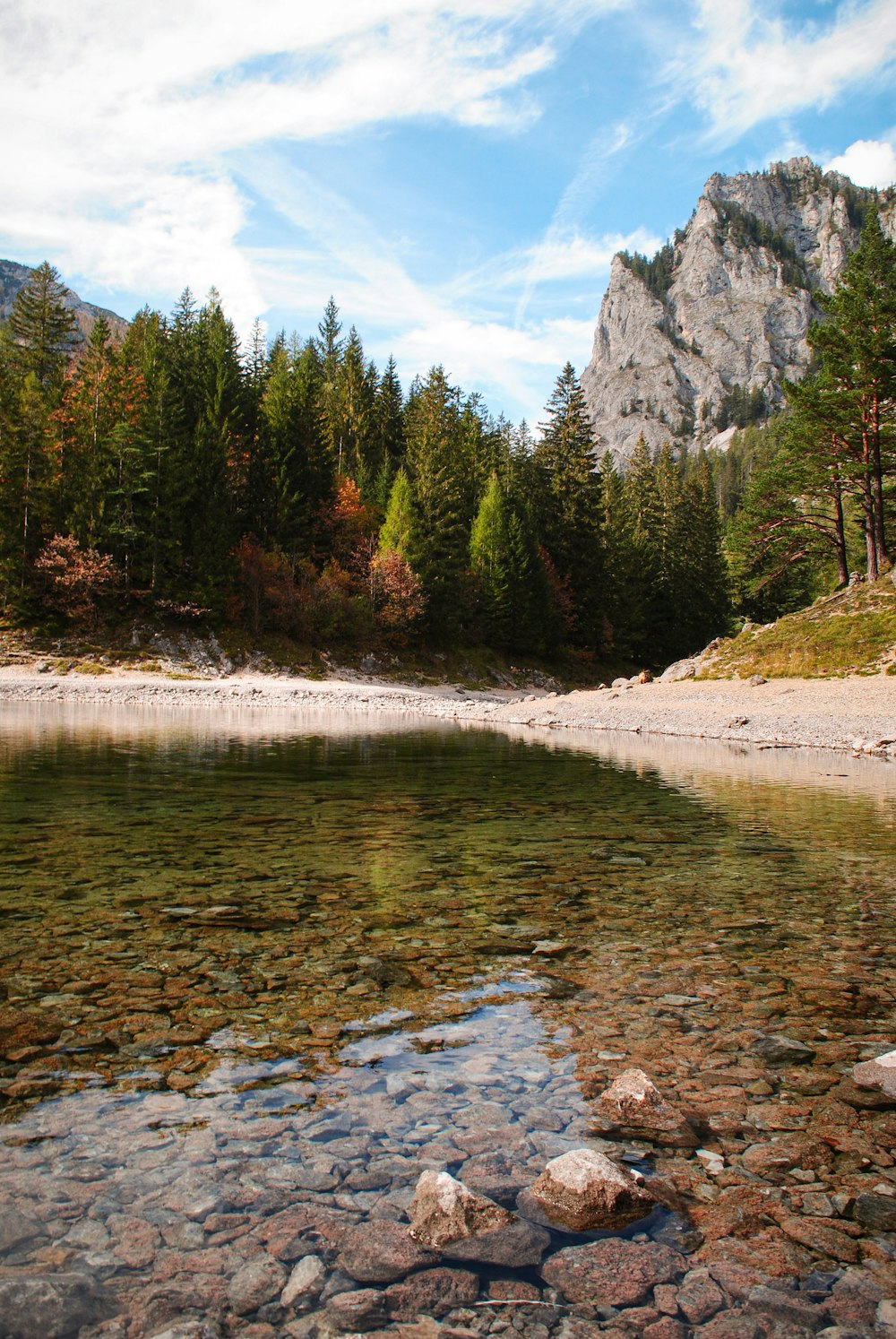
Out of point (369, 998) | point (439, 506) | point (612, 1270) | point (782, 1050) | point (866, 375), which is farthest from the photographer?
point (439, 506)

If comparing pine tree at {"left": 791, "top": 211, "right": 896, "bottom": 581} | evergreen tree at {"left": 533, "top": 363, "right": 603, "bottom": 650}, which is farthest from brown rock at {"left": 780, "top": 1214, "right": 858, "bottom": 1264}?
evergreen tree at {"left": 533, "top": 363, "right": 603, "bottom": 650}

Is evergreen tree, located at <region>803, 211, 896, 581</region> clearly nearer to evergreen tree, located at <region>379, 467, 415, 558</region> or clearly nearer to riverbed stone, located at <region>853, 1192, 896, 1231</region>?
evergreen tree, located at <region>379, 467, 415, 558</region>

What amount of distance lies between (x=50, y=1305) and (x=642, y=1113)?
2.37 m

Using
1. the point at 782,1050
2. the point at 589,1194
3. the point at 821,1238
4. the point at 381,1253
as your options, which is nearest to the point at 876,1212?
the point at 821,1238

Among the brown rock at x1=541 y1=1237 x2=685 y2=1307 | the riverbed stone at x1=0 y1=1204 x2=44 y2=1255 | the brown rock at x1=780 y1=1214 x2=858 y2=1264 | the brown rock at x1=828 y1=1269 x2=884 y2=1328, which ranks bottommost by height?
the brown rock at x1=780 y1=1214 x2=858 y2=1264

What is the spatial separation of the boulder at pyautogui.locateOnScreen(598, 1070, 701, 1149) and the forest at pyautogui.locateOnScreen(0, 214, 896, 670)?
1571 inches

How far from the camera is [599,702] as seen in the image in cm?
3644

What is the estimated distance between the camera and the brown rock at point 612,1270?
99.8 inches

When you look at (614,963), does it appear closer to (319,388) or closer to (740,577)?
(319,388)

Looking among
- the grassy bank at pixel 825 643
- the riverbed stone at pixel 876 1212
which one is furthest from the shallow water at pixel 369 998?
the grassy bank at pixel 825 643

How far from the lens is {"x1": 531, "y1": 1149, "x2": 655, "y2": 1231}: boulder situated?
9.43ft

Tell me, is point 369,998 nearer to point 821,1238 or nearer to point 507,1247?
point 507,1247

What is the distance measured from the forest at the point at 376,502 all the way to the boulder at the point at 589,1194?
40.6 meters

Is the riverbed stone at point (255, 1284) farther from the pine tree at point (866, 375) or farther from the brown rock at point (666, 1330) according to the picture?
the pine tree at point (866, 375)
